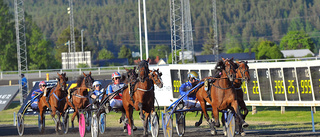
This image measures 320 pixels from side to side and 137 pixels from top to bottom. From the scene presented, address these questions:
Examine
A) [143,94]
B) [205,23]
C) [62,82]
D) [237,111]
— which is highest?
[205,23]

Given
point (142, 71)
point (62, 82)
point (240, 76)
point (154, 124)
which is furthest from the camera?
point (62, 82)

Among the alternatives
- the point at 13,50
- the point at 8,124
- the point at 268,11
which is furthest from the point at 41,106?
the point at 268,11

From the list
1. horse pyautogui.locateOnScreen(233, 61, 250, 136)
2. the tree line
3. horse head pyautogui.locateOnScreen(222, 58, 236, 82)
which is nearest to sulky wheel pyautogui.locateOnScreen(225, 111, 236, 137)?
horse pyautogui.locateOnScreen(233, 61, 250, 136)

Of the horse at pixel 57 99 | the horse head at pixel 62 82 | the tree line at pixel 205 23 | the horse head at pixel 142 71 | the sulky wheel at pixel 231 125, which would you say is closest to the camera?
the sulky wheel at pixel 231 125

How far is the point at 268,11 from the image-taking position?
177000mm

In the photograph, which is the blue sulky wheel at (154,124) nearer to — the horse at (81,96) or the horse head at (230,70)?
the horse head at (230,70)

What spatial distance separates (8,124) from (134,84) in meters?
11.9

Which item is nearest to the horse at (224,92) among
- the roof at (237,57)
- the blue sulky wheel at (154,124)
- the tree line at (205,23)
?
the blue sulky wheel at (154,124)

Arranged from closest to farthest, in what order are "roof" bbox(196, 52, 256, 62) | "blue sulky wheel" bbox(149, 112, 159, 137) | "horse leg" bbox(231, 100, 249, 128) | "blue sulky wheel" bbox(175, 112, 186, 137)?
"horse leg" bbox(231, 100, 249, 128) → "blue sulky wheel" bbox(149, 112, 159, 137) → "blue sulky wheel" bbox(175, 112, 186, 137) → "roof" bbox(196, 52, 256, 62)

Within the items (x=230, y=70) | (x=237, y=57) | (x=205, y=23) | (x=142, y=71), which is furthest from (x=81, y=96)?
(x=205, y=23)

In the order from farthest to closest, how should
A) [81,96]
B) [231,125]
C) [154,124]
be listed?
[81,96] < [154,124] < [231,125]

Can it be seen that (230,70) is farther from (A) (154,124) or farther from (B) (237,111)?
(A) (154,124)

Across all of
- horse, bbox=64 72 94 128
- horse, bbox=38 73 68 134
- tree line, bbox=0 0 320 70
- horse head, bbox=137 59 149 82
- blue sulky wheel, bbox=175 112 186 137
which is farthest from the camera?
tree line, bbox=0 0 320 70

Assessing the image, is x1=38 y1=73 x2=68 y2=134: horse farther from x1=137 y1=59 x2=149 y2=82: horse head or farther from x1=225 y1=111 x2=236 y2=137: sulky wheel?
x1=225 y1=111 x2=236 y2=137: sulky wheel
